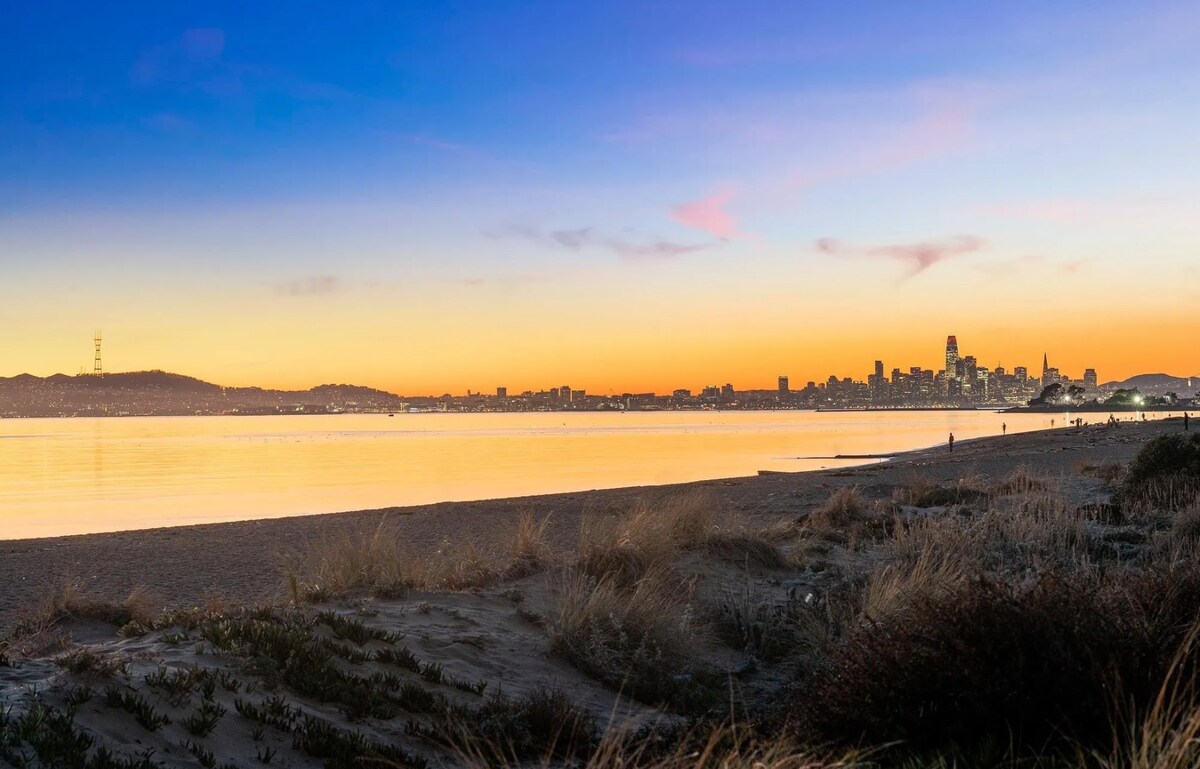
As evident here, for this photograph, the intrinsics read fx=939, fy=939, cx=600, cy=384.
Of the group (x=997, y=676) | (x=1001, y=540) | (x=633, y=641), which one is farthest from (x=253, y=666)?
(x=1001, y=540)

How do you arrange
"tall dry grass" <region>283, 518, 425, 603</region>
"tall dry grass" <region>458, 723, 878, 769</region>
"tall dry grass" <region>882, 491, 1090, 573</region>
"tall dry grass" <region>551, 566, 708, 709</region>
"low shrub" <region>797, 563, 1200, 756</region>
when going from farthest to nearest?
1. "tall dry grass" <region>882, 491, 1090, 573</region>
2. "tall dry grass" <region>283, 518, 425, 603</region>
3. "tall dry grass" <region>551, 566, 708, 709</region>
4. "low shrub" <region>797, 563, 1200, 756</region>
5. "tall dry grass" <region>458, 723, 878, 769</region>

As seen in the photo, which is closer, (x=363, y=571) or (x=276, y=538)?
(x=363, y=571)

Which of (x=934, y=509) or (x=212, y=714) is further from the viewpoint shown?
(x=934, y=509)

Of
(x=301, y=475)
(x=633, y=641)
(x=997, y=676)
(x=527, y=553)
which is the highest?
(x=997, y=676)

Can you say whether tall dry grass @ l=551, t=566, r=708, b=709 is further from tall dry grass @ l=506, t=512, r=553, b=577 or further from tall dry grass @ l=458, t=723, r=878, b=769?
tall dry grass @ l=506, t=512, r=553, b=577

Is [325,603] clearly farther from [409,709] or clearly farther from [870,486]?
[870,486]

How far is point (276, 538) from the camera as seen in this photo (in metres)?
23.8

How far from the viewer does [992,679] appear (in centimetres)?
552

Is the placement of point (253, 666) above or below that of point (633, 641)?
above

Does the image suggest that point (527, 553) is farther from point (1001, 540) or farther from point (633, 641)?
point (1001, 540)

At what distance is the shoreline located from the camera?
17047 millimetres

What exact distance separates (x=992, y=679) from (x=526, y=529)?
956cm

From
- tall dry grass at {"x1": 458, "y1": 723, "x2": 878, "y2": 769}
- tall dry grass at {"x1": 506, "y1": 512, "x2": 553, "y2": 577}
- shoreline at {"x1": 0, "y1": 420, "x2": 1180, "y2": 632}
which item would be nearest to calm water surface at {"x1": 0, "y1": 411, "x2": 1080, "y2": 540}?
shoreline at {"x1": 0, "y1": 420, "x2": 1180, "y2": 632}

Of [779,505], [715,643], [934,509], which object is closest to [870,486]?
[779,505]
